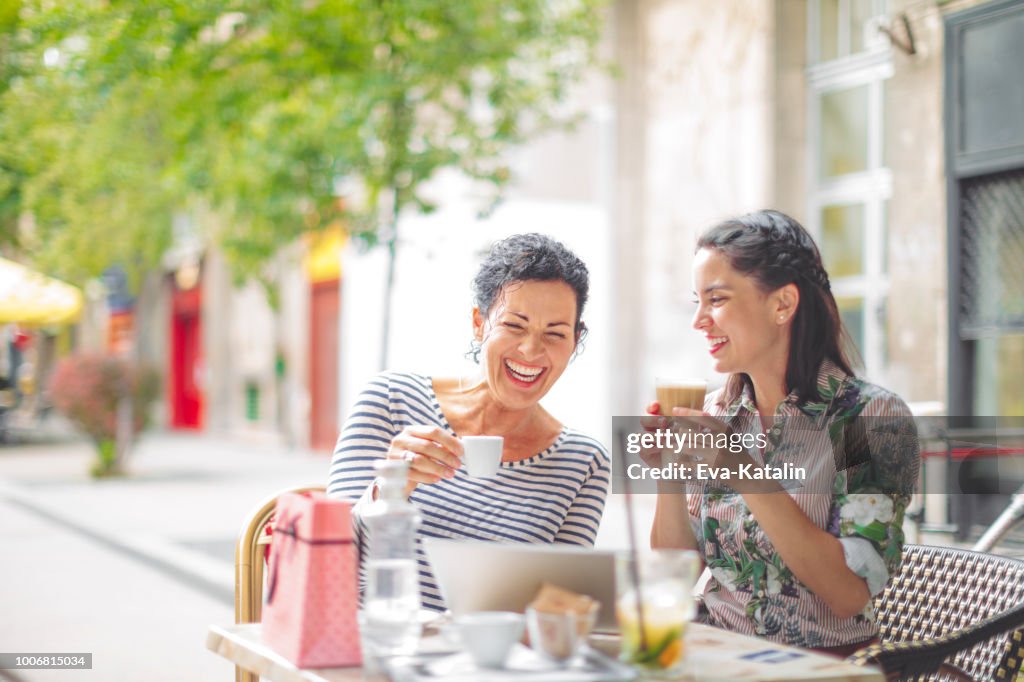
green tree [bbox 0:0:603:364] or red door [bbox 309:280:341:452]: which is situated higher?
green tree [bbox 0:0:603:364]

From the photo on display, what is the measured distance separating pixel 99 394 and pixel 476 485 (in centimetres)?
1272

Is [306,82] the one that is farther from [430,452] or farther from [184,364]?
[184,364]

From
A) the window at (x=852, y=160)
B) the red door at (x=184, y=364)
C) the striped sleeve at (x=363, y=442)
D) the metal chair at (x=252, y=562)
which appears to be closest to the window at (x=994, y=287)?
the window at (x=852, y=160)

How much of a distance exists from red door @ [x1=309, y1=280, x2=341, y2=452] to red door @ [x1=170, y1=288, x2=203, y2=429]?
869cm

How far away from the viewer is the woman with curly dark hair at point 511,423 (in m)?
2.83

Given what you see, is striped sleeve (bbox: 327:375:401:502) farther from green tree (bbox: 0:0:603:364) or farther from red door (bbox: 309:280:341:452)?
red door (bbox: 309:280:341:452)

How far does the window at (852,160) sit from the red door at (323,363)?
35.4ft

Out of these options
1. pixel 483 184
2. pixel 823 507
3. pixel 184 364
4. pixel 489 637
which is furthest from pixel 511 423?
pixel 184 364

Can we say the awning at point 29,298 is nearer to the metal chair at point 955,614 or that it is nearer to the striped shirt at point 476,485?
the striped shirt at point 476,485

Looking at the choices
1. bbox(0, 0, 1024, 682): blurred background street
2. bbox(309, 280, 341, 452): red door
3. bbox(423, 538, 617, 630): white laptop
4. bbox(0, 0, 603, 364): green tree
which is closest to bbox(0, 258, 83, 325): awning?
bbox(0, 0, 1024, 682): blurred background street

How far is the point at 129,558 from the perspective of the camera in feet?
30.3

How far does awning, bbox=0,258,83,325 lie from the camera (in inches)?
733

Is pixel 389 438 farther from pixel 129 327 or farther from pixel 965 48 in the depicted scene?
pixel 129 327

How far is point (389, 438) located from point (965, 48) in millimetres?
6527
